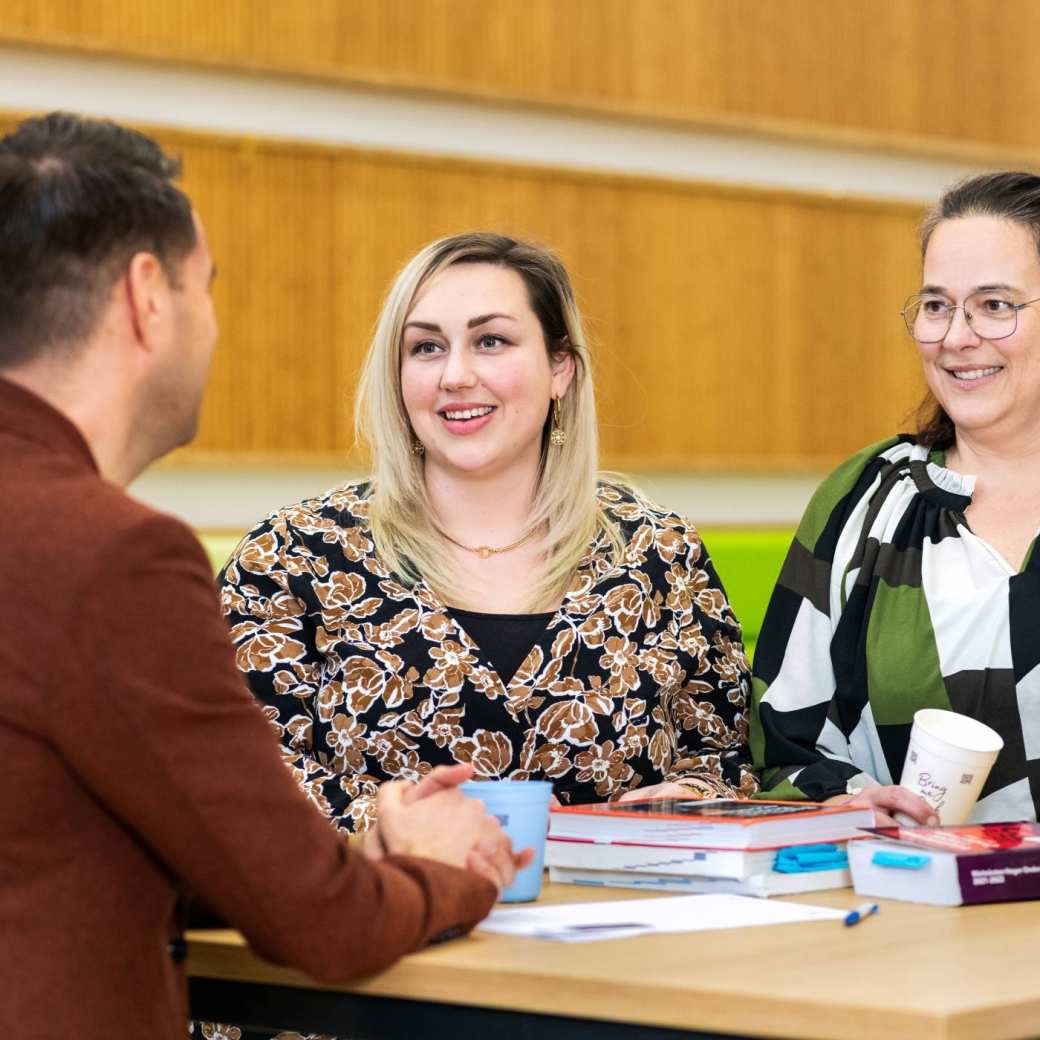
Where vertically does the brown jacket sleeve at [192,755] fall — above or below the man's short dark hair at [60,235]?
below

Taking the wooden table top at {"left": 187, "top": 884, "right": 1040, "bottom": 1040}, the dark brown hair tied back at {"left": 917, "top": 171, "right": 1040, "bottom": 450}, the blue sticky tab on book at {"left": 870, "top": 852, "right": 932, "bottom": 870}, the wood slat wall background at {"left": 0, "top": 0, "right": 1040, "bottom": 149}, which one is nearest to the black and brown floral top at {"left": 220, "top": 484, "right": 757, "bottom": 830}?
the dark brown hair tied back at {"left": 917, "top": 171, "right": 1040, "bottom": 450}

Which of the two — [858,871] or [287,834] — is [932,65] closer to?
[858,871]

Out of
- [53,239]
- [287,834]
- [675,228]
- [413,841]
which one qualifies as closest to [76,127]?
[53,239]

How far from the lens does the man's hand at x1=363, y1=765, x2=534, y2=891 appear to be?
5.30 feet

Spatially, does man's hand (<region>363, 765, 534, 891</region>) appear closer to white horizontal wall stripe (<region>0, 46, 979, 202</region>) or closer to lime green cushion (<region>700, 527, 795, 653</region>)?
lime green cushion (<region>700, 527, 795, 653</region>)

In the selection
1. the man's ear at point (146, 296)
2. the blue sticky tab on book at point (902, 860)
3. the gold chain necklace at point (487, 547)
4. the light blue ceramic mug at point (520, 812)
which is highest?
the man's ear at point (146, 296)

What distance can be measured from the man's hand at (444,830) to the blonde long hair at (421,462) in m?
0.83

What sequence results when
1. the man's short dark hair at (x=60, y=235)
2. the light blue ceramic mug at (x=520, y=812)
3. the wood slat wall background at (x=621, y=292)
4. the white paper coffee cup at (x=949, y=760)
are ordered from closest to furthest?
1. the man's short dark hair at (x=60, y=235)
2. the light blue ceramic mug at (x=520, y=812)
3. the white paper coffee cup at (x=949, y=760)
4. the wood slat wall background at (x=621, y=292)

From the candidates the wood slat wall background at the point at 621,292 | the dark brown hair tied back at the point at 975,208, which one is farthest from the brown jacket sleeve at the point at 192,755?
the wood slat wall background at the point at 621,292

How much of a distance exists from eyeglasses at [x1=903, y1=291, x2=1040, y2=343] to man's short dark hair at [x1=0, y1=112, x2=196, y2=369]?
145 cm

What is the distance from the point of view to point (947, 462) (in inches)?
104

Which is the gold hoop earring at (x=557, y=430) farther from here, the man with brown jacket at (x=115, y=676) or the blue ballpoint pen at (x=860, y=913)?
the man with brown jacket at (x=115, y=676)

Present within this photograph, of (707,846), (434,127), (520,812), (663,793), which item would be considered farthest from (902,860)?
(434,127)

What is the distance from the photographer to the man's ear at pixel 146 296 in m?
1.38
